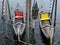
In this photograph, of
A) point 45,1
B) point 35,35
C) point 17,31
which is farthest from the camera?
point 45,1

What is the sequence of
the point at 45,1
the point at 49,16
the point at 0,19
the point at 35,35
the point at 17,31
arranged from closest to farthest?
the point at 17,31 → the point at 35,35 → the point at 49,16 → the point at 0,19 → the point at 45,1

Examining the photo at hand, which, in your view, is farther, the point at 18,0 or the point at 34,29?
the point at 18,0

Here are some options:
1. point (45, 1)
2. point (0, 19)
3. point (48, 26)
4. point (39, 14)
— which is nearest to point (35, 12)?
point (39, 14)

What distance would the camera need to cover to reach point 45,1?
52.3 m

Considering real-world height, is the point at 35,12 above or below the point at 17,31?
above

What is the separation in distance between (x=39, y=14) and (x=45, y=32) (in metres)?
5.79

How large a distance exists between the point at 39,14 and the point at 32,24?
333 cm

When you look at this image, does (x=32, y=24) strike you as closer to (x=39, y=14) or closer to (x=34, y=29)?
(x=34, y=29)

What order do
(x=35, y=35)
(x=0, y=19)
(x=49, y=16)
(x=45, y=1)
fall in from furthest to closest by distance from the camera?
(x=45, y=1)
(x=0, y=19)
(x=49, y=16)
(x=35, y=35)

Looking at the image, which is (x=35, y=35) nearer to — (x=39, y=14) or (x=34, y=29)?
(x=34, y=29)

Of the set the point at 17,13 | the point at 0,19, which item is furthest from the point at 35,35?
the point at 0,19

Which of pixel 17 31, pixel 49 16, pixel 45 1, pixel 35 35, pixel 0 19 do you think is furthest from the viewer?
pixel 45 1

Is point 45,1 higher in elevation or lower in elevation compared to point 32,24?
higher

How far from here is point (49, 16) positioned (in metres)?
34.8
